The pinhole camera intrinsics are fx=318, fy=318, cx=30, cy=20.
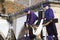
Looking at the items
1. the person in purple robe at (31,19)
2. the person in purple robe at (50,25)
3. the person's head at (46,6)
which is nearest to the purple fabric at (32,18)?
the person in purple robe at (31,19)

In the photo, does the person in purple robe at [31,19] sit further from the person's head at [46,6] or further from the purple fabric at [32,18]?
the person's head at [46,6]

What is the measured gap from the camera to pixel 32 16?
543 inches

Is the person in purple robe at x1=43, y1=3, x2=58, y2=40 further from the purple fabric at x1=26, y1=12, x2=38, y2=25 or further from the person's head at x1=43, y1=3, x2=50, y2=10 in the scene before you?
the purple fabric at x1=26, y1=12, x2=38, y2=25

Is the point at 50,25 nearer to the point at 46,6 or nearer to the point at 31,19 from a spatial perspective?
the point at 46,6

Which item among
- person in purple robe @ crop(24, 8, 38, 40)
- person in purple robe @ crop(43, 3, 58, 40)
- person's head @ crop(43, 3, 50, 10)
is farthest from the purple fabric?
person in purple robe @ crop(43, 3, 58, 40)

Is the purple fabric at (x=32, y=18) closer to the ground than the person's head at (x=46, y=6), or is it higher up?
closer to the ground

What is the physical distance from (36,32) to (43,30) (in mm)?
405

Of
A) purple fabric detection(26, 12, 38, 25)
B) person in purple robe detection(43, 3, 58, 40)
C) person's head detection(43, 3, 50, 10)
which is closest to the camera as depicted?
person in purple robe detection(43, 3, 58, 40)

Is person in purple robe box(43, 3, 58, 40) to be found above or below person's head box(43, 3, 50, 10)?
below

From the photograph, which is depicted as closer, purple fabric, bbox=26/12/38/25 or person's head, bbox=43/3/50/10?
person's head, bbox=43/3/50/10

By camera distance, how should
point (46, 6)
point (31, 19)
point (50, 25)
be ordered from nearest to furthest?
point (50, 25) → point (46, 6) → point (31, 19)

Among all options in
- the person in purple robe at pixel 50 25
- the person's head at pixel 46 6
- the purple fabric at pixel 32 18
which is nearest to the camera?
the person in purple robe at pixel 50 25

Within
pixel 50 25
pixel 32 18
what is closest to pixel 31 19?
pixel 32 18

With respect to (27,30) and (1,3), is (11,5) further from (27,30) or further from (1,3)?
(27,30)
